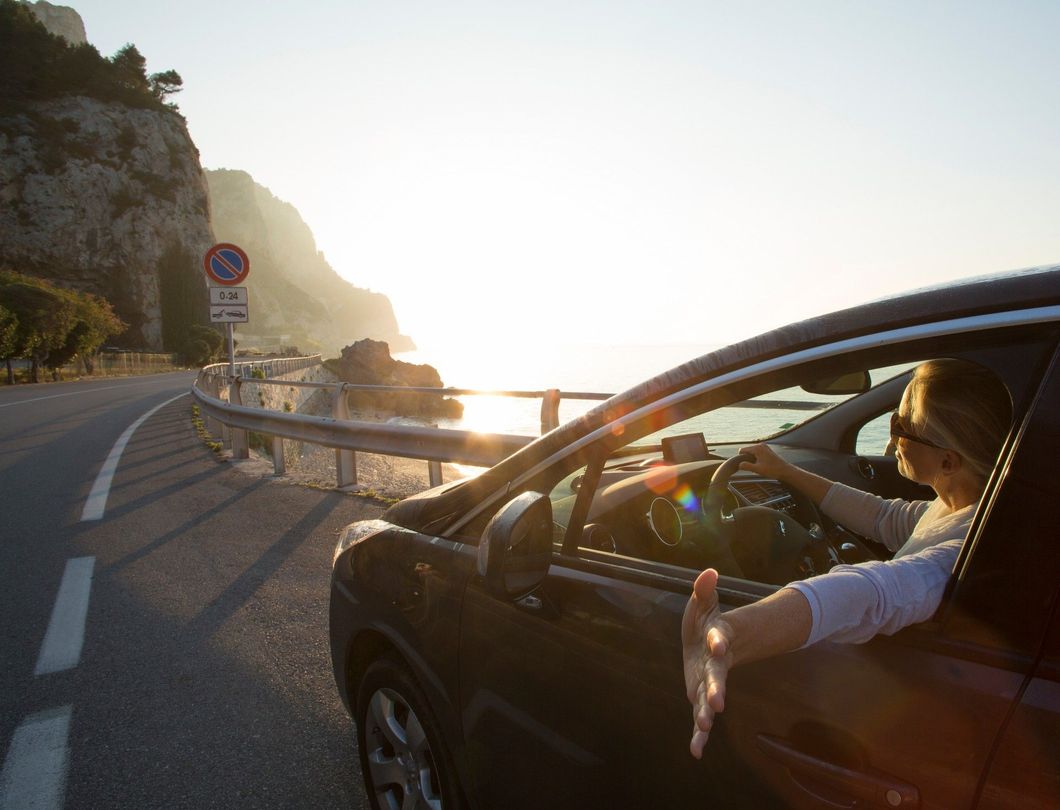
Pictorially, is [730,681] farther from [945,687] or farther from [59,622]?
[59,622]

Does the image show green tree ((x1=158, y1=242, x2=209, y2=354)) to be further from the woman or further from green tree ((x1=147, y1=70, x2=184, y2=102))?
the woman

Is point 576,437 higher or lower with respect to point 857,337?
lower

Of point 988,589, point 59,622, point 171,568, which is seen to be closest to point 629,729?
point 988,589

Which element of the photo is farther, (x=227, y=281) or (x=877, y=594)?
(x=227, y=281)

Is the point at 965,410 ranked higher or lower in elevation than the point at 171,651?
higher

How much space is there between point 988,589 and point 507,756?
1.17 m

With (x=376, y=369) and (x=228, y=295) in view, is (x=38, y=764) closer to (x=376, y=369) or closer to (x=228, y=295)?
(x=228, y=295)

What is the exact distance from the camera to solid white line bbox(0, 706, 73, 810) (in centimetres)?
252

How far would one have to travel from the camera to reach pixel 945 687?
1070mm

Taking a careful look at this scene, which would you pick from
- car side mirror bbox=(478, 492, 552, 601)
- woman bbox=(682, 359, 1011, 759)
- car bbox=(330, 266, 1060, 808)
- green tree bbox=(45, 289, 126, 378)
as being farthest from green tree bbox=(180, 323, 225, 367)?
woman bbox=(682, 359, 1011, 759)

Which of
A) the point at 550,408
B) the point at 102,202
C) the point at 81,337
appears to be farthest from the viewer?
the point at 102,202

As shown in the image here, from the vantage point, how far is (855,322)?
1330 mm

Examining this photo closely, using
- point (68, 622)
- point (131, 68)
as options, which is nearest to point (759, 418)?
point (68, 622)

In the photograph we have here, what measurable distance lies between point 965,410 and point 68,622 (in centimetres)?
Answer: 474
